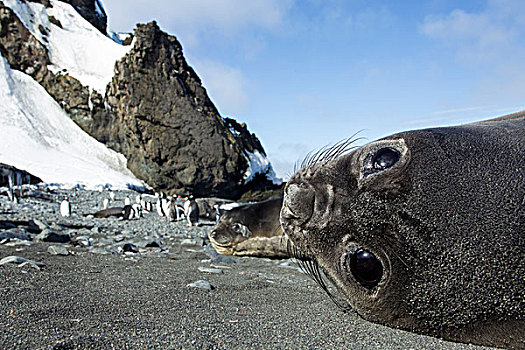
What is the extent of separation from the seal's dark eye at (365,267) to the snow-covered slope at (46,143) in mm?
23230

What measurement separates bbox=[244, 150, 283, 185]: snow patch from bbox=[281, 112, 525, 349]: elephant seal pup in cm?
2617

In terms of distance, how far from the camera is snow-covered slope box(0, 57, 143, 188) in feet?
80.4

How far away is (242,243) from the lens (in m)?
3.58

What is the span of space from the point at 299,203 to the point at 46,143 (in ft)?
99.6

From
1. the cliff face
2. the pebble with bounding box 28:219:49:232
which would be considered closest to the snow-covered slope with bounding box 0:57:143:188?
the cliff face

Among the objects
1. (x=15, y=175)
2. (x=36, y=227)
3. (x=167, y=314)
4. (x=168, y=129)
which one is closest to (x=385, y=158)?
(x=167, y=314)

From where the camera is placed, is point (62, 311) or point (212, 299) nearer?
point (62, 311)

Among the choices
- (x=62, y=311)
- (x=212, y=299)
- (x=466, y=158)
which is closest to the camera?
(x=466, y=158)

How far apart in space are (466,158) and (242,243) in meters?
2.16

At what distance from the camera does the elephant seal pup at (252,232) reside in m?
3.44

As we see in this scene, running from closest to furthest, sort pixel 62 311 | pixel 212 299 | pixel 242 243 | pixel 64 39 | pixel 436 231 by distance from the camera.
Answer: pixel 436 231 → pixel 62 311 → pixel 212 299 → pixel 242 243 → pixel 64 39

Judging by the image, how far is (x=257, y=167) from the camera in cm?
2952

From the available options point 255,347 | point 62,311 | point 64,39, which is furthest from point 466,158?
point 64,39

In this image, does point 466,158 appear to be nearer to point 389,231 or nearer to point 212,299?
point 389,231
